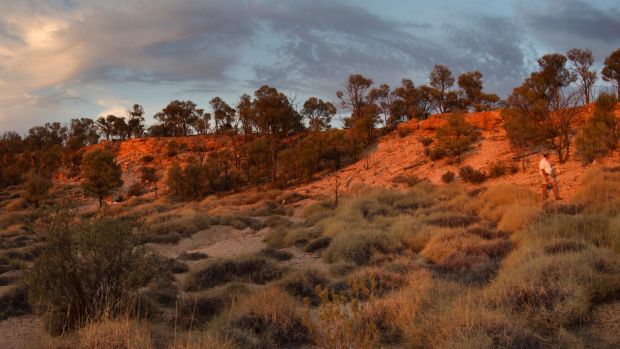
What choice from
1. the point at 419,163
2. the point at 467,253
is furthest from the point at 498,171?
the point at 467,253

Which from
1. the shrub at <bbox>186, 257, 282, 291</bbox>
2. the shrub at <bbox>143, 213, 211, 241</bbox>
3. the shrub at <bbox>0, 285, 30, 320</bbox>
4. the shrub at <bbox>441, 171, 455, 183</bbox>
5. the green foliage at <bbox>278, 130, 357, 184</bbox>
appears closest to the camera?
the shrub at <bbox>0, 285, 30, 320</bbox>

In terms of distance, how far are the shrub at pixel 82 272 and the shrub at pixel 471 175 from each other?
883 inches

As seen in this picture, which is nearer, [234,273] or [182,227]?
[234,273]

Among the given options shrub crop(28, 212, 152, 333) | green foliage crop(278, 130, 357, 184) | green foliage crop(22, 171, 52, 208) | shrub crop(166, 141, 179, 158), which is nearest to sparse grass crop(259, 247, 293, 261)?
shrub crop(28, 212, 152, 333)

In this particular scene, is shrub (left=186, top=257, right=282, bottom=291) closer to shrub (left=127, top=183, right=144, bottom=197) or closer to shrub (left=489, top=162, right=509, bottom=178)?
shrub (left=489, top=162, right=509, bottom=178)

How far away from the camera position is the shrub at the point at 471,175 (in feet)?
84.6

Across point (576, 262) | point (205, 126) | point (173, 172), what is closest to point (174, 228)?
point (576, 262)

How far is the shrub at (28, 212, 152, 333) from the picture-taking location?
257 inches

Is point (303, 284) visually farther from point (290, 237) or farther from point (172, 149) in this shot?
point (172, 149)

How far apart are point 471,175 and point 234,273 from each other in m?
19.9

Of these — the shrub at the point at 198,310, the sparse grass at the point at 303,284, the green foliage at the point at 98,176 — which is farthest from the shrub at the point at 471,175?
the green foliage at the point at 98,176

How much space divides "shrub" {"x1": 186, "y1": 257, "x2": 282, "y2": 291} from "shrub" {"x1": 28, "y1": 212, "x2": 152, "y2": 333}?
254 cm

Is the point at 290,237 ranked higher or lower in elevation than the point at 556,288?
lower

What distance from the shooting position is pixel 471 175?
26422mm
